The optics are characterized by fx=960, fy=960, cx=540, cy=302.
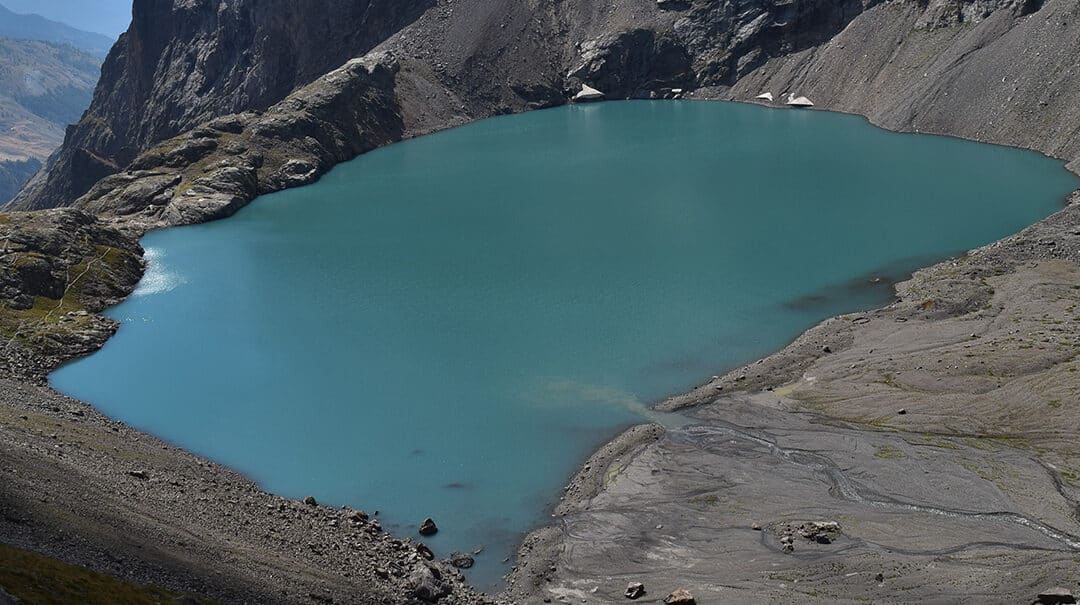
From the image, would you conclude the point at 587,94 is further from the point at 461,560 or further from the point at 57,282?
the point at 461,560

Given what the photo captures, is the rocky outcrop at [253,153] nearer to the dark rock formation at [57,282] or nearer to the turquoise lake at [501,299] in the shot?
the turquoise lake at [501,299]

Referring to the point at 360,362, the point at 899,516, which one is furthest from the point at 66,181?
the point at 899,516

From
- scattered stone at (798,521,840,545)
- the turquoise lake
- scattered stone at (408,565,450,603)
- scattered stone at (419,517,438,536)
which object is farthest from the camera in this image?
the turquoise lake

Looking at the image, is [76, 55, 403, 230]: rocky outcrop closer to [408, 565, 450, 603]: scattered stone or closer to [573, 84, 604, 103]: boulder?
[573, 84, 604, 103]: boulder

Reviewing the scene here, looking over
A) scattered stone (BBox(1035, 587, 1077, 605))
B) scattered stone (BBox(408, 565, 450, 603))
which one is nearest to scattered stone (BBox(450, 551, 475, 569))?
scattered stone (BBox(408, 565, 450, 603))

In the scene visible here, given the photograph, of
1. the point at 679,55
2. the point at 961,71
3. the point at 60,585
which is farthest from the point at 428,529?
the point at 679,55

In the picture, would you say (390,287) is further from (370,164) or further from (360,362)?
(370,164)
